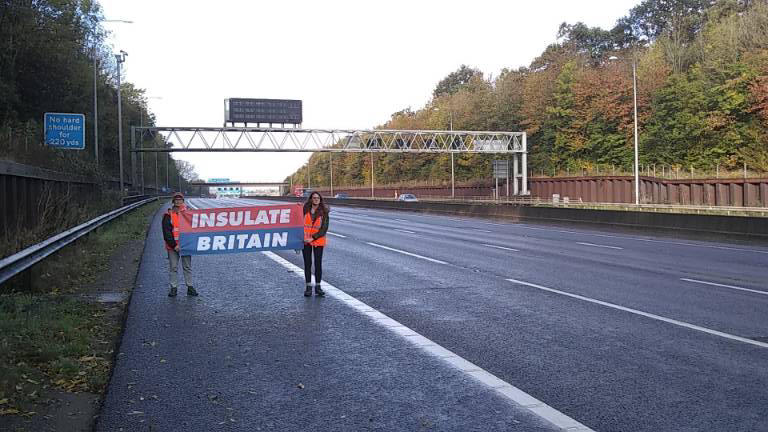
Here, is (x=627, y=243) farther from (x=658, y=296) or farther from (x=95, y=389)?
(x=95, y=389)

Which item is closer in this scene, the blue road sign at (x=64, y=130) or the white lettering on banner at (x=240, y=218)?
the white lettering on banner at (x=240, y=218)

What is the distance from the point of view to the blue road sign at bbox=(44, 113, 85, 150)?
2683 cm

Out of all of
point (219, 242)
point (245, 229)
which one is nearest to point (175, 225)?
point (219, 242)

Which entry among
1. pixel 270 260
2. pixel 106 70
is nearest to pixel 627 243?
pixel 270 260

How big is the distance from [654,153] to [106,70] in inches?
2418

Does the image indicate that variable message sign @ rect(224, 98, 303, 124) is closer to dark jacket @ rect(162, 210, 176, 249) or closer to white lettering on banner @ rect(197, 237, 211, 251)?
white lettering on banner @ rect(197, 237, 211, 251)

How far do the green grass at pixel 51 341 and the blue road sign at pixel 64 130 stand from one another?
17200 mm

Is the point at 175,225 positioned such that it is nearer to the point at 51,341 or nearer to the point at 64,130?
the point at 51,341

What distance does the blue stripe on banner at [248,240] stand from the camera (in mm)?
11469

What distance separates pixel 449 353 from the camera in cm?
711

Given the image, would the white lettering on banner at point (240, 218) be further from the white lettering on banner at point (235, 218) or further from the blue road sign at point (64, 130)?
the blue road sign at point (64, 130)

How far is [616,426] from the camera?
4.91 metres

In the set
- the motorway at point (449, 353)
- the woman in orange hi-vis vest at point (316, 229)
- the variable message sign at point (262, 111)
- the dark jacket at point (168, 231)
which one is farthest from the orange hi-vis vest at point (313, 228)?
the variable message sign at point (262, 111)

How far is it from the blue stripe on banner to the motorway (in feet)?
2.34
